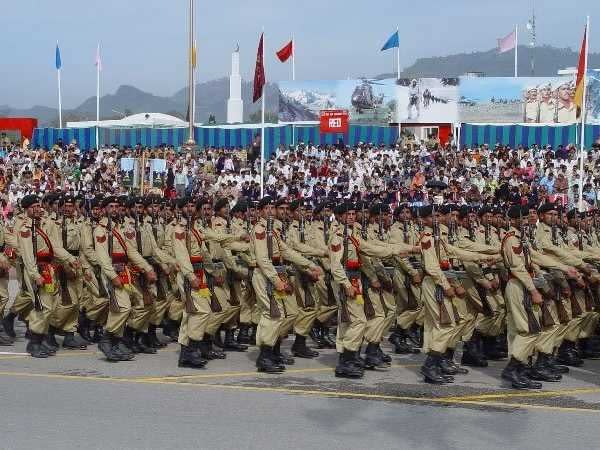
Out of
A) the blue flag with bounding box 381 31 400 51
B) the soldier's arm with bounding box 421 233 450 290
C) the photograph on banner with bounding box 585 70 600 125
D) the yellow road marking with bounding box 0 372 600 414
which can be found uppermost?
the blue flag with bounding box 381 31 400 51

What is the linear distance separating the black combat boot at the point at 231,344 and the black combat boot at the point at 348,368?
2.26 metres

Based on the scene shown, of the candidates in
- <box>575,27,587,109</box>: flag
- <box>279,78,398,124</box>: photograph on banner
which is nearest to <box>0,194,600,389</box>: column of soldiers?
<box>575,27,587,109</box>: flag

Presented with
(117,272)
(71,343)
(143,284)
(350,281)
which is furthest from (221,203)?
(71,343)

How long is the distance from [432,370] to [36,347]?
4748mm

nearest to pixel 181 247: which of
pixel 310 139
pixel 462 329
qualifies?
pixel 462 329

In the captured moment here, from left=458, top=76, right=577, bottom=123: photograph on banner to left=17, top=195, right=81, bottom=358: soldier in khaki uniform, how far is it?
2657 centimetres

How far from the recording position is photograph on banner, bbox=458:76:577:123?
36562mm

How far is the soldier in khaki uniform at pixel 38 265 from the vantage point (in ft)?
40.4

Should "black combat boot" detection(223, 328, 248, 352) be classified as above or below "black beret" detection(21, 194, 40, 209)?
below

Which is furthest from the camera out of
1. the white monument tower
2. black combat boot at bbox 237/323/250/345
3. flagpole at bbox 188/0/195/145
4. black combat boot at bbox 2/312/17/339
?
the white monument tower

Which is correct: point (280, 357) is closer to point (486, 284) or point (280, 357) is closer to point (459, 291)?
point (459, 291)

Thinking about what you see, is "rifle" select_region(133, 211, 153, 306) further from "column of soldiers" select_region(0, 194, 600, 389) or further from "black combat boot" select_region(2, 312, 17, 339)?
"black combat boot" select_region(2, 312, 17, 339)

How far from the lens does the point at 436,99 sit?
131 feet

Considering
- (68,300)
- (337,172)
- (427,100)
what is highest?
(427,100)
